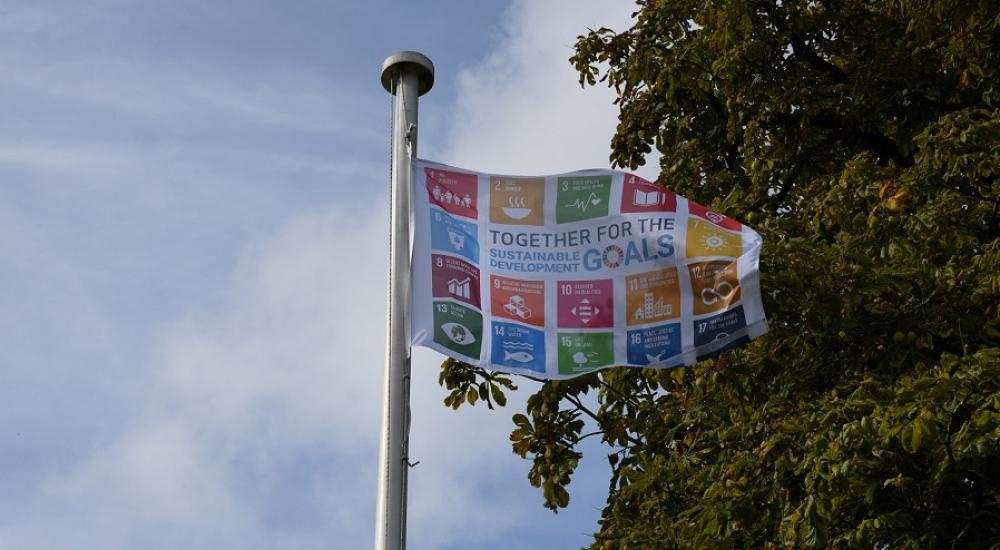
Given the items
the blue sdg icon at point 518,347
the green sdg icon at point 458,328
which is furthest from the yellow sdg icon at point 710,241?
the green sdg icon at point 458,328

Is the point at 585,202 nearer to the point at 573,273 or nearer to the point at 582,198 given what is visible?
the point at 582,198

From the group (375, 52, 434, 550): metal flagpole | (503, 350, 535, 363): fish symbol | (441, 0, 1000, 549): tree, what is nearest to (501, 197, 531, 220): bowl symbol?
(375, 52, 434, 550): metal flagpole

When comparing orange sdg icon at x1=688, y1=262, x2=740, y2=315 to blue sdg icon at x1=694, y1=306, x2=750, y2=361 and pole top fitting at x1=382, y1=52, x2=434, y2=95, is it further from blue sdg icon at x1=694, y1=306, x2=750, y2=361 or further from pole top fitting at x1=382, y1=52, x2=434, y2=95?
pole top fitting at x1=382, y1=52, x2=434, y2=95

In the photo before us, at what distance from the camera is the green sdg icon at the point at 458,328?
8766 millimetres

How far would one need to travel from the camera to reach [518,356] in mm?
9008

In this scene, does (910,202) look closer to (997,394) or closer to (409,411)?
(997,394)

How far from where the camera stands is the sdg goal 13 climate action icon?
29.6ft

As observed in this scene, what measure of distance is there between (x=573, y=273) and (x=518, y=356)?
0.72 meters

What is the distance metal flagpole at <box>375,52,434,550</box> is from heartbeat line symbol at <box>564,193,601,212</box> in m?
1.07

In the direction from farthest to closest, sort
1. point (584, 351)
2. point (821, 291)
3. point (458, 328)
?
point (821, 291) < point (584, 351) < point (458, 328)

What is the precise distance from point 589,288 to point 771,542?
2334 millimetres

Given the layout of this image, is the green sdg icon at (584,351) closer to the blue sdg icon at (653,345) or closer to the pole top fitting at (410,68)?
the blue sdg icon at (653,345)

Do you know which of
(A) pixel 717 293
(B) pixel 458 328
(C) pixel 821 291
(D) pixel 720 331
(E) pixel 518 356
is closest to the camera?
(B) pixel 458 328

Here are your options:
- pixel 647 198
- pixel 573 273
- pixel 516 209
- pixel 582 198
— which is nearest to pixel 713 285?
pixel 647 198
